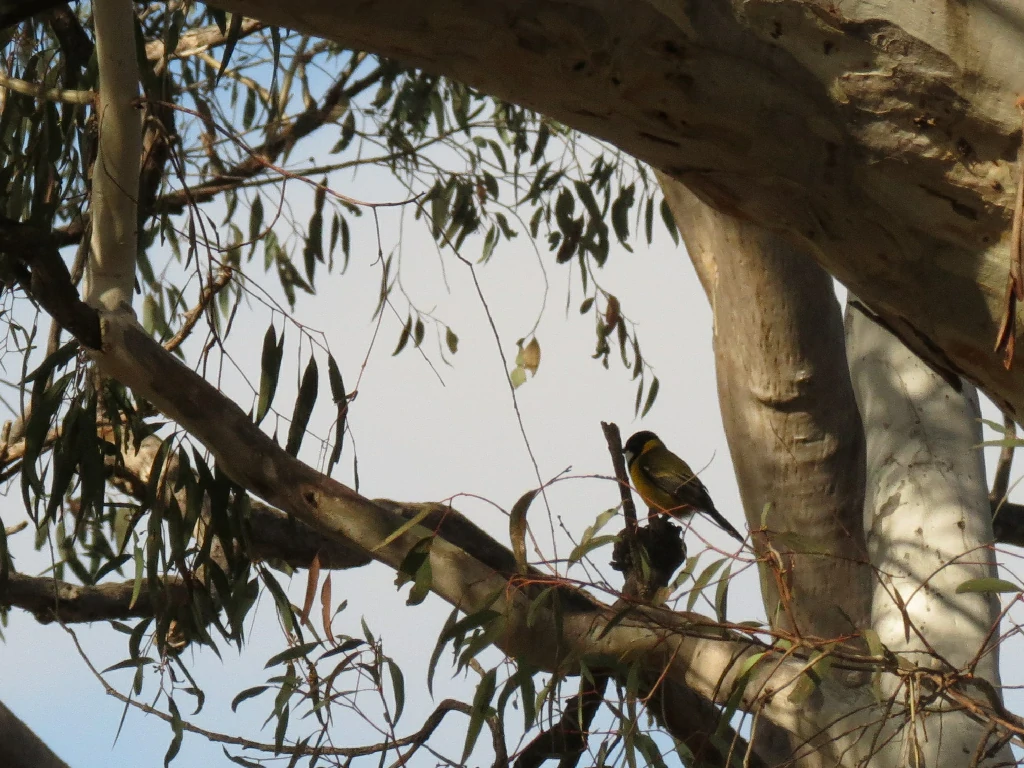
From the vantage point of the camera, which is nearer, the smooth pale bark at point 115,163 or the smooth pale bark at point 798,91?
the smooth pale bark at point 798,91

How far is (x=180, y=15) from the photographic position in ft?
8.41

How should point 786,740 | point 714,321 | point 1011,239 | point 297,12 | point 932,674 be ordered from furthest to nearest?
point 714,321 → point 786,740 → point 932,674 → point 1011,239 → point 297,12

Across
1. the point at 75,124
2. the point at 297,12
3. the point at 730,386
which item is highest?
the point at 730,386

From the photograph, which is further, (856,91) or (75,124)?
(75,124)

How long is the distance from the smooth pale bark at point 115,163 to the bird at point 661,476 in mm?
2590

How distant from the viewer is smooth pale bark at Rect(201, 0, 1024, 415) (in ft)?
3.19

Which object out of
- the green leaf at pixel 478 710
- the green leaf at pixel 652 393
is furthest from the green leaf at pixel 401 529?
the green leaf at pixel 652 393

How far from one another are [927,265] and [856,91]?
195mm

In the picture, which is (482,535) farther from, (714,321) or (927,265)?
(927,265)

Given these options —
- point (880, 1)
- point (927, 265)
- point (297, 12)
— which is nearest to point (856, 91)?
point (880, 1)

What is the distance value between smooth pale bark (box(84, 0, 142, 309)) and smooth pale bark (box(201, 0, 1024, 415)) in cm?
91

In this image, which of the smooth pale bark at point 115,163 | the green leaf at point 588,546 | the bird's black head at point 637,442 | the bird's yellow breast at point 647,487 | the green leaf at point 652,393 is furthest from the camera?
the bird's black head at point 637,442

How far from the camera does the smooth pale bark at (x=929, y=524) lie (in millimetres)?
1629

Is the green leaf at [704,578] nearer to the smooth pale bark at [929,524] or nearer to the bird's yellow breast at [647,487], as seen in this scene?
the smooth pale bark at [929,524]
